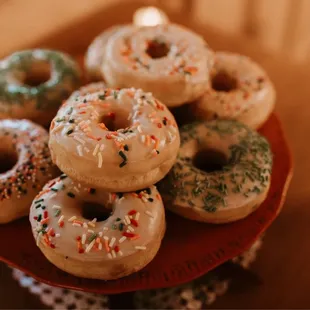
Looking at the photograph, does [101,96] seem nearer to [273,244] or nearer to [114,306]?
[114,306]

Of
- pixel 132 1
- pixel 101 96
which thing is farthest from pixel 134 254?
pixel 132 1

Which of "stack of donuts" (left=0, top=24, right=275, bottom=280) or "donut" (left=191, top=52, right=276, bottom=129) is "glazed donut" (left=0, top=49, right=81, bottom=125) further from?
"donut" (left=191, top=52, right=276, bottom=129)

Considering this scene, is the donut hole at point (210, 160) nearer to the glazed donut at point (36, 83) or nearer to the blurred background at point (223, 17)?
the glazed donut at point (36, 83)

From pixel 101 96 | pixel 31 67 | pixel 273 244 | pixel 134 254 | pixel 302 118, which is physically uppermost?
pixel 101 96

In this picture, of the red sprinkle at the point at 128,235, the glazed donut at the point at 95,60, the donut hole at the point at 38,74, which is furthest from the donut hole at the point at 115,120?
the donut hole at the point at 38,74

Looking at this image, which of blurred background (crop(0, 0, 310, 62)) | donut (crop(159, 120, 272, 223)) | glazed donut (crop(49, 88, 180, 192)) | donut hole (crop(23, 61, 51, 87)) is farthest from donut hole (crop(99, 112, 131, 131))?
blurred background (crop(0, 0, 310, 62))
